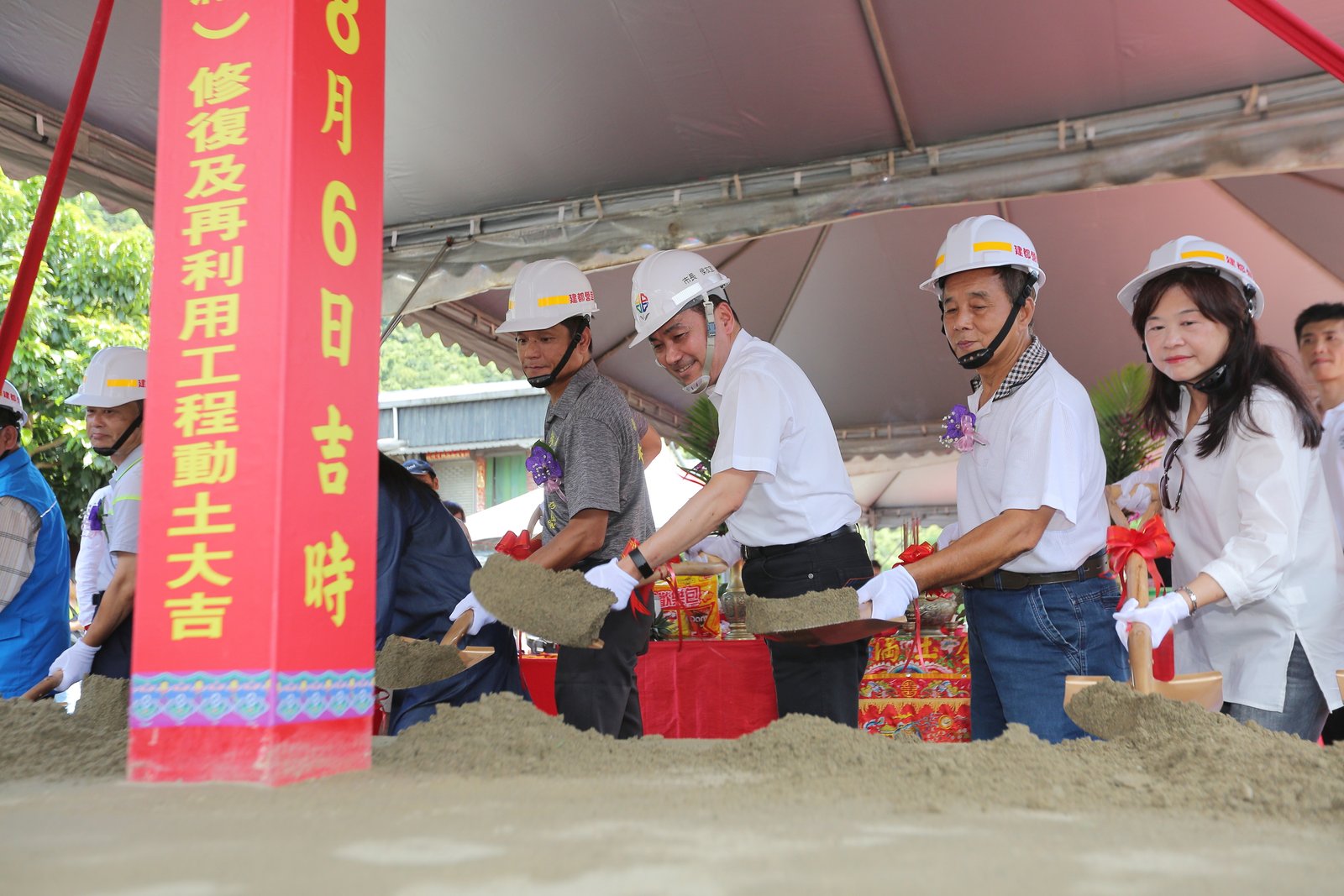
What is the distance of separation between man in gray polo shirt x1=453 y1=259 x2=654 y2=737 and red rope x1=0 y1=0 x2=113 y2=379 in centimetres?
117

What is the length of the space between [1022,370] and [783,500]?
0.63m

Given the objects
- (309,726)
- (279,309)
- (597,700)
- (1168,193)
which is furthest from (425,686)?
(1168,193)

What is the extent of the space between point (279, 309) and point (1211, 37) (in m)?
3.48

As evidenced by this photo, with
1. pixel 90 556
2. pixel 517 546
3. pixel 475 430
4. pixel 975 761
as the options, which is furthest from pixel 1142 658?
pixel 475 430

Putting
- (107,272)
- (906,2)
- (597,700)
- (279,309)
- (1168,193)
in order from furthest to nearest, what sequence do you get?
(107,272), (1168,193), (906,2), (597,700), (279,309)

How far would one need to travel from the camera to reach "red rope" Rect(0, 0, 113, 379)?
248 cm

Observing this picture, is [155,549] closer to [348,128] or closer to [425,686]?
[348,128]

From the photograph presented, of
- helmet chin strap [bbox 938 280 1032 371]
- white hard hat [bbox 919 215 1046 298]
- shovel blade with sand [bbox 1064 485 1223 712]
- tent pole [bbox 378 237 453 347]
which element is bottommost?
shovel blade with sand [bbox 1064 485 1223 712]

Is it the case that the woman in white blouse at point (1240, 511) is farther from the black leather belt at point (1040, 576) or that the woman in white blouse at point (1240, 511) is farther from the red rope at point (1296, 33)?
the red rope at point (1296, 33)

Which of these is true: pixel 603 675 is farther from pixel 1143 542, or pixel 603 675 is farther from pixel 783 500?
pixel 1143 542

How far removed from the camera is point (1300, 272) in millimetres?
5762

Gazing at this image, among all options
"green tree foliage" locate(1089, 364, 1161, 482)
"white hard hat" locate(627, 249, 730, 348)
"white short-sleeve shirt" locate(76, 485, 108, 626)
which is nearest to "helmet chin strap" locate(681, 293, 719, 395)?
"white hard hat" locate(627, 249, 730, 348)

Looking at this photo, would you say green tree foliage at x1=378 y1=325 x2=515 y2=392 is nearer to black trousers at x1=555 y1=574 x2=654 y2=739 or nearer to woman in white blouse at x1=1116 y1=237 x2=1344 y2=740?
black trousers at x1=555 y1=574 x2=654 y2=739

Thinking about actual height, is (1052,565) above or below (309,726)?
above
